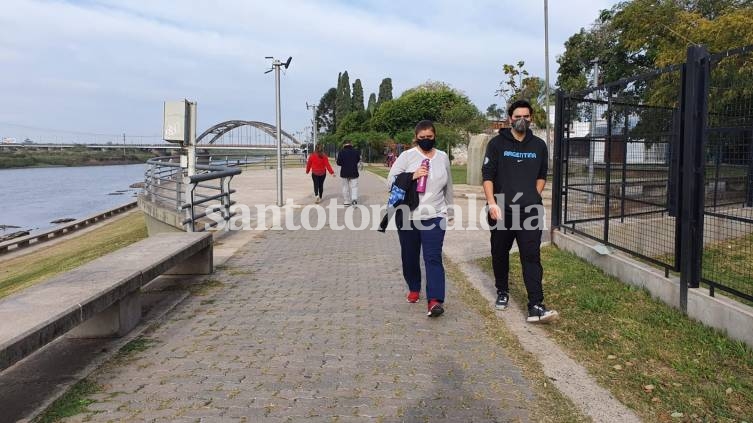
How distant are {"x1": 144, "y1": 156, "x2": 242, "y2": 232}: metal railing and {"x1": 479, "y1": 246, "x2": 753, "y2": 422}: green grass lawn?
539cm

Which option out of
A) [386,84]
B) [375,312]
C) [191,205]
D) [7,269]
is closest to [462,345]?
[375,312]

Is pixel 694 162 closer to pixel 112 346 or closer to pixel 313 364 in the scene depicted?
pixel 313 364

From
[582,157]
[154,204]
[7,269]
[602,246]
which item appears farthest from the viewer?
[7,269]

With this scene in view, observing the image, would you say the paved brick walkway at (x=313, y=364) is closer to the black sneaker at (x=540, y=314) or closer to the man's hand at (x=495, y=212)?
the black sneaker at (x=540, y=314)

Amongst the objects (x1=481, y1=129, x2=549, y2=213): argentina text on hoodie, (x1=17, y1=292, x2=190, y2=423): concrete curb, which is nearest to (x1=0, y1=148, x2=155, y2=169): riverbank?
(x1=17, y1=292, x2=190, y2=423): concrete curb

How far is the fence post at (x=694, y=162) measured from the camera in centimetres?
484

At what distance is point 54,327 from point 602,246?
561cm

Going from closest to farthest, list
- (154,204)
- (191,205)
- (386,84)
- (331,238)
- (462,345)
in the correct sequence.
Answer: (462,345)
(191,205)
(331,238)
(154,204)
(386,84)

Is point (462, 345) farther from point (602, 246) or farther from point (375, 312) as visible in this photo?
point (602, 246)

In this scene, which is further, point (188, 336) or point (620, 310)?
point (620, 310)

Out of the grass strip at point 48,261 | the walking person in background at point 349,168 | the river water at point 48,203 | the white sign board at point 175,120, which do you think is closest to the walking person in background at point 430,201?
the white sign board at point 175,120

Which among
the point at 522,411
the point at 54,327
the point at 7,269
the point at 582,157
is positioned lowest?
the point at 7,269

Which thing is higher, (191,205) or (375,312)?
(191,205)

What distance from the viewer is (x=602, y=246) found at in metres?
6.93
